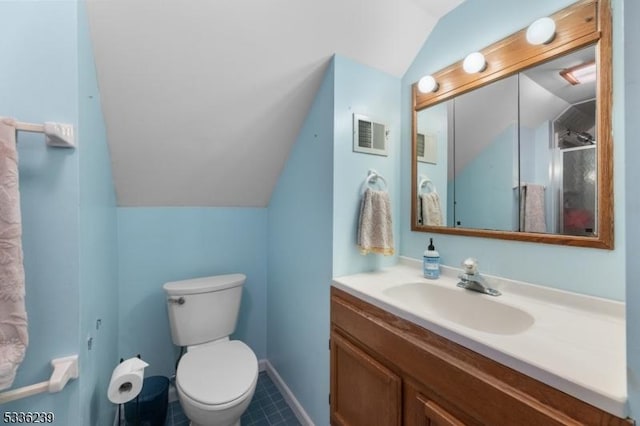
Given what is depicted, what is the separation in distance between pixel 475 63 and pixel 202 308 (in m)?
1.95

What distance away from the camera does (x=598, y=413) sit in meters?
0.50

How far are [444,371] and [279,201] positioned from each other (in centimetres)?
139

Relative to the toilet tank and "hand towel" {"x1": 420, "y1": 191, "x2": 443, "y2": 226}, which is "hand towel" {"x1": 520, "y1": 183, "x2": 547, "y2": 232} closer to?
"hand towel" {"x1": 420, "y1": 191, "x2": 443, "y2": 226}

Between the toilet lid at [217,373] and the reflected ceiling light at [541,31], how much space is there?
1905 millimetres

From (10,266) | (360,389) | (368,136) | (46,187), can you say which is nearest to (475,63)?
(368,136)

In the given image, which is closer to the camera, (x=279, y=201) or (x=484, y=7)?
(x=484, y=7)

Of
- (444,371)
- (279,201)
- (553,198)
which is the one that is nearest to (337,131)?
(279,201)

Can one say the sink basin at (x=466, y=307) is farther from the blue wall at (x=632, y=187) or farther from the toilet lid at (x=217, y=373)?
the toilet lid at (x=217, y=373)

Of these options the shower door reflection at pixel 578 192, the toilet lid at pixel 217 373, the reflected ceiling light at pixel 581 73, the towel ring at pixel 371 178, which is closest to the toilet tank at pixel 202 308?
the toilet lid at pixel 217 373

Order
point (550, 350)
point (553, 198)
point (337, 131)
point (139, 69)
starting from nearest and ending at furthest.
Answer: point (550, 350) < point (553, 198) < point (139, 69) < point (337, 131)

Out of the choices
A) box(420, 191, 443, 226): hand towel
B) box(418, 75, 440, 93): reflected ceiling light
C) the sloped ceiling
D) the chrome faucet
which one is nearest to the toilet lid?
the sloped ceiling

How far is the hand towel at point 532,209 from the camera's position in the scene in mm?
1024

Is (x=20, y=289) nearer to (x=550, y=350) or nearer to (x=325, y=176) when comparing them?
(x=325, y=176)

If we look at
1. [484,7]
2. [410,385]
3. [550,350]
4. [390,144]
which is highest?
[484,7]
